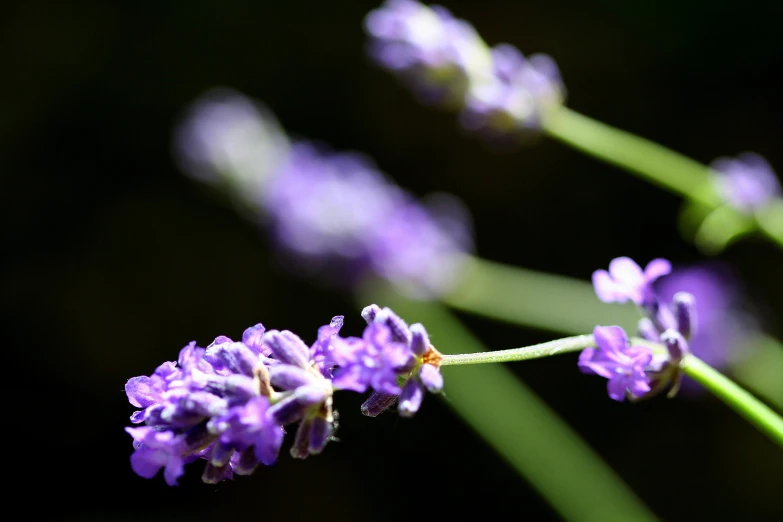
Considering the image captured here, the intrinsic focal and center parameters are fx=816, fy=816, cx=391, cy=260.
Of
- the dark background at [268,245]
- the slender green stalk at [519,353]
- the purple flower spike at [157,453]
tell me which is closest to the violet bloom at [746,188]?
the slender green stalk at [519,353]

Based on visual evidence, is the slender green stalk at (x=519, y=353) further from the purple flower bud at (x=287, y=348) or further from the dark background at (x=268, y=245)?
the dark background at (x=268, y=245)

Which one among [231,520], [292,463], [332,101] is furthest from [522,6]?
[231,520]

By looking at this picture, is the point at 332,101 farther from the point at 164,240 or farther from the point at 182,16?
the point at 164,240

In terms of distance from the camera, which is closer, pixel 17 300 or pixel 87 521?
pixel 87 521

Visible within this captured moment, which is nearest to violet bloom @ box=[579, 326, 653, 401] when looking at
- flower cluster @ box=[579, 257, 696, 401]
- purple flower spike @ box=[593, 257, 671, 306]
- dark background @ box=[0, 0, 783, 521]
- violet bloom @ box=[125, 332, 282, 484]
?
flower cluster @ box=[579, 257, 696, 401]

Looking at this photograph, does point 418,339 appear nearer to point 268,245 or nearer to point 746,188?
point 746,188

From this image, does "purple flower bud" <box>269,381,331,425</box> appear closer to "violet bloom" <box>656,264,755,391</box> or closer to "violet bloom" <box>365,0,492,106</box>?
"violet bloom" <box>365,0,492,106</box>
